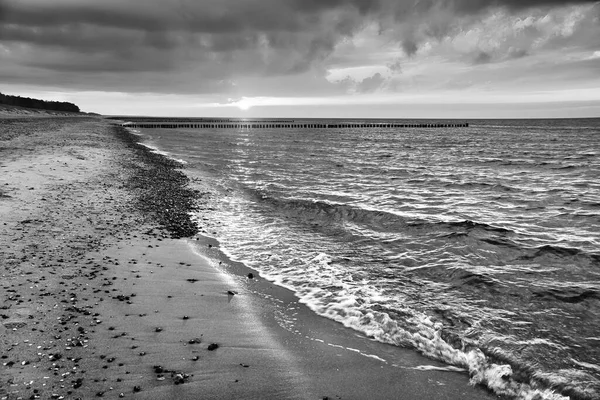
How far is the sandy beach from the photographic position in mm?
5379

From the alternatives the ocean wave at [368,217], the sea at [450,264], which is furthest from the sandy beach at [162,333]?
the ocean wave at [368,217]

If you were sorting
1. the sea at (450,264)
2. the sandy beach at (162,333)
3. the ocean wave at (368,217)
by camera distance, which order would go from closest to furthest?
the sandy beach at (162,333)
the sea at (450,264)
the ocean wave at (368,217)

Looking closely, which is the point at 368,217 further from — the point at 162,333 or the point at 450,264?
the point at 162,333

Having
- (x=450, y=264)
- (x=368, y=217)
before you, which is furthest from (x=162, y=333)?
(x=368, y=217)

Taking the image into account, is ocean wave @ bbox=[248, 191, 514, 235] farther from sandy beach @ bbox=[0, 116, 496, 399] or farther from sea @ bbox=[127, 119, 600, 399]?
sandy beach @ bbox=[0, 116, 496, 399]

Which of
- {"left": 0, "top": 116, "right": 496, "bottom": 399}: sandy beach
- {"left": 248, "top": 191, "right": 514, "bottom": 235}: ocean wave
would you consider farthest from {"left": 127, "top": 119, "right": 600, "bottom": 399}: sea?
{"left": 0, "top": 116, "right": 496, "bottom": 399}: sandy beach

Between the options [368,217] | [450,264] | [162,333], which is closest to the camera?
[162,333]

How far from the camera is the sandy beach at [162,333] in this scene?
5.38 metres

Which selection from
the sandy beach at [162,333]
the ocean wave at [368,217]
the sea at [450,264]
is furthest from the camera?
the ocean wave at [368,217]

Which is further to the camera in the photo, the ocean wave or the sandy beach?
the ocean wave

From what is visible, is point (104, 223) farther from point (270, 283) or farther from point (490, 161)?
point (490, 161)

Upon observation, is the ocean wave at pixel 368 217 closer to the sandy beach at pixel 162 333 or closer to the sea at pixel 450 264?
the sea at pixel 450 264

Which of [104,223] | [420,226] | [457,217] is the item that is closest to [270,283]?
[104,223]

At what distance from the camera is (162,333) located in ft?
22.0
